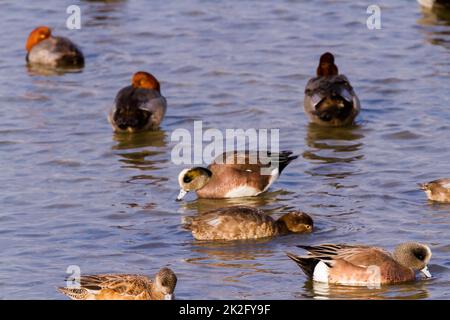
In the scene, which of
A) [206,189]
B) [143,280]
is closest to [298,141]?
[206,189]

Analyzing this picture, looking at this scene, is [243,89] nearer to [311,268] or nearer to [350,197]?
[350,197]

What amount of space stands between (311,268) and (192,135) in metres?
5.52

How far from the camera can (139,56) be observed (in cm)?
1883

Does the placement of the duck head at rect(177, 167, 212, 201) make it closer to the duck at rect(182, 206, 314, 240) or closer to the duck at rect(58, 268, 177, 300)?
the duck at rect(182, 206, 314, 240)

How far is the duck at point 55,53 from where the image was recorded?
18.6m

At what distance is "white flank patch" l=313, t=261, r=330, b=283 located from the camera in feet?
32.6

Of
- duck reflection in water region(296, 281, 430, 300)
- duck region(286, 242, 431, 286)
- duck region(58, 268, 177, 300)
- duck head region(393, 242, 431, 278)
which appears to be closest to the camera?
duck region(58, 268, 177, 300)

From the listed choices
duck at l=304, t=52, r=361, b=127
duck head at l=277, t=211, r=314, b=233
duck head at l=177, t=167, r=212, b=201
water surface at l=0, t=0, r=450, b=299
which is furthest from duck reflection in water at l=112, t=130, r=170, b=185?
duck head at l=277, t=211, r=314, b=233

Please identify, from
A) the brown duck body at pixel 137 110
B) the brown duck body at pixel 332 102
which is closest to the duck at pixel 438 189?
the brown duck body at pixel 332 102

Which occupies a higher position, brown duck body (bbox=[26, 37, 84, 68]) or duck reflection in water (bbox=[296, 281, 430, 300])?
brown duck body (bbox=[26, 37, 84, 68])

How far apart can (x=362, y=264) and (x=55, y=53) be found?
32.3 feet

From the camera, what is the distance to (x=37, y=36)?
19047 millimetres

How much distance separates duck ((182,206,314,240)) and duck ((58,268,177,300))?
1.99 m

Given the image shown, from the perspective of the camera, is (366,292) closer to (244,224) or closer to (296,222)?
(296,222)
